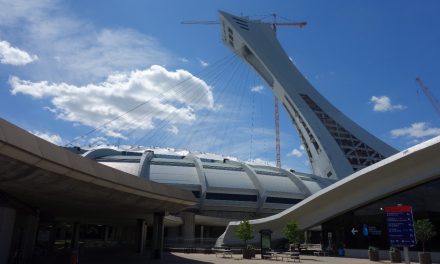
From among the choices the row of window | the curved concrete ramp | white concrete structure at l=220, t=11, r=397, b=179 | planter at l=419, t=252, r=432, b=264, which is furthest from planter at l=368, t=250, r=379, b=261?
white concrete structure at l=220, t=11, r=397, b=179

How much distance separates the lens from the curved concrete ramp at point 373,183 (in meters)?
27.3

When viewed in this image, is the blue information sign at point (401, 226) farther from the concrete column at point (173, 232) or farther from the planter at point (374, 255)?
the concrete column at point (173, 232)

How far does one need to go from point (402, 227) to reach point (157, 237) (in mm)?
17395

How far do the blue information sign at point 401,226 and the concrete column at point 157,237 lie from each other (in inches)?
659

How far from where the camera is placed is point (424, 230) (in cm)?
2625

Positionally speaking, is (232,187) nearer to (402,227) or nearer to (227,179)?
(227,179)

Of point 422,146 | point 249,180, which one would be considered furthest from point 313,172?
point 422,146

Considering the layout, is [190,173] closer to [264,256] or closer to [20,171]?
[264,256]

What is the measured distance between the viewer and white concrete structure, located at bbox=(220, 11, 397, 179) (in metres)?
76.2

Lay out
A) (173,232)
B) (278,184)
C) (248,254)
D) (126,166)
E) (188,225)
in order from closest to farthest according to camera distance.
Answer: (248,254)
(188,225)
(173,232)
(126,166)
(278,184)

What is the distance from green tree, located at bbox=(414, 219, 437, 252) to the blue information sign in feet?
33.0

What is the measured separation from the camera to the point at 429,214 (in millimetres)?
27609

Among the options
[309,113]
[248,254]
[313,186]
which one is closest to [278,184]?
[313,186]

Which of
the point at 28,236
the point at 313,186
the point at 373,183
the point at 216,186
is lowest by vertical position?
the point at 28,236
